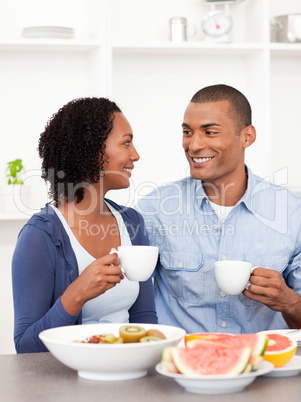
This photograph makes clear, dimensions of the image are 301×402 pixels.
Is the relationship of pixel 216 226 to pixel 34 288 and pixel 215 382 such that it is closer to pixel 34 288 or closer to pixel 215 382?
pixel 34 288

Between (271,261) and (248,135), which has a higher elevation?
(248,135)

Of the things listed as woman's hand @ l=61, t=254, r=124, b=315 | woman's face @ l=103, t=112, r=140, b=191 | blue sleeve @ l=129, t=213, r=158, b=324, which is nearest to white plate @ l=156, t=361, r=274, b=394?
woman's hand @ l=61, t=254, r=124, b=315

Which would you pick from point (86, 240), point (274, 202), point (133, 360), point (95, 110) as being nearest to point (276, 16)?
point (274, 202)

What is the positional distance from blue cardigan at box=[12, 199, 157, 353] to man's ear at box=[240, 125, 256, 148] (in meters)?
0.82

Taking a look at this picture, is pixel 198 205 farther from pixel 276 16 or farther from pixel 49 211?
pixel 276 16

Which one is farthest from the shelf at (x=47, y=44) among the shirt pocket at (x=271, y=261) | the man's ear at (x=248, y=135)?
the shirt pocket at (x=271, y=261)

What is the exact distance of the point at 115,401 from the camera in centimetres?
95

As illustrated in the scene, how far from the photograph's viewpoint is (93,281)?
1354 mm

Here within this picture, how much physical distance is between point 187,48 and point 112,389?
2.04 m

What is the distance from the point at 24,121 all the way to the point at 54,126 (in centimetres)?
112

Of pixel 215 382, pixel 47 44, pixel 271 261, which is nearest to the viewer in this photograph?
pixel 215 382

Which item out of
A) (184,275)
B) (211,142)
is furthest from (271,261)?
(211,142)

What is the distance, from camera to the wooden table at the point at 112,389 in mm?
970

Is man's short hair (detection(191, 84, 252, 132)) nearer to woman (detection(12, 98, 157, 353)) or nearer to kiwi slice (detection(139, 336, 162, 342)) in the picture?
woman (detection(12, 98, 157, 353))
